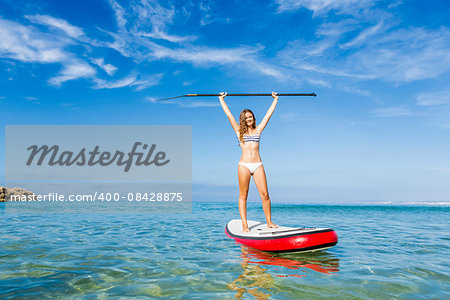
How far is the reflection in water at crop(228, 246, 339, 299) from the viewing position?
3998 millimetres

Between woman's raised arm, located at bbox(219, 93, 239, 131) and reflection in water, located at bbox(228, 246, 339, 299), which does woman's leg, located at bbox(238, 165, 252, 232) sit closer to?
woman's raised arm, located at bbox(219, 93, 239, 131)

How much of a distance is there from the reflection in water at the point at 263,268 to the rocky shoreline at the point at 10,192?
4425 cm

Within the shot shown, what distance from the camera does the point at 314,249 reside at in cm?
576

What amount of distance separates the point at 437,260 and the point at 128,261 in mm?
6222

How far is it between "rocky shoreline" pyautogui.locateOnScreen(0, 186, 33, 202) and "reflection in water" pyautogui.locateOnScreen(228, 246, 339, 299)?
44.3 meters

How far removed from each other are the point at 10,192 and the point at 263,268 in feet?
158

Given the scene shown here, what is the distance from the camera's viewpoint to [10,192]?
41.1 metres

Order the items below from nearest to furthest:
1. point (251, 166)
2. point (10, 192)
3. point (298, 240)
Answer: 1. point (298, 240)
2. point (251, 166)
3. point (10, 192)

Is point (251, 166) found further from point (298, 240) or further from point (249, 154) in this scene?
point (298, 240)

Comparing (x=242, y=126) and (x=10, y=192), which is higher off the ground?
(x=242, y=126)

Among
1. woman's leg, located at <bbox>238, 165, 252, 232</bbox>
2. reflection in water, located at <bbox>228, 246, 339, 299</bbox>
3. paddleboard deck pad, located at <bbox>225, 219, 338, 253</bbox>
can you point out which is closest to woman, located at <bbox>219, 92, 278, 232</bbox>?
woman's leg, located at <bbox>238, 165, 252, 232</bbox>

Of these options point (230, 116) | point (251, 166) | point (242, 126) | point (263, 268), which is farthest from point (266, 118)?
point (263, 268)

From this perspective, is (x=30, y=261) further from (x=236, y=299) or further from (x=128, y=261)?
(x=236, y=299)

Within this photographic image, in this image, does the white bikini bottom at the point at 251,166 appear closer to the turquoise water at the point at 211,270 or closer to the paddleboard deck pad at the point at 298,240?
the paddleboard deck pad at the point at 298,240
